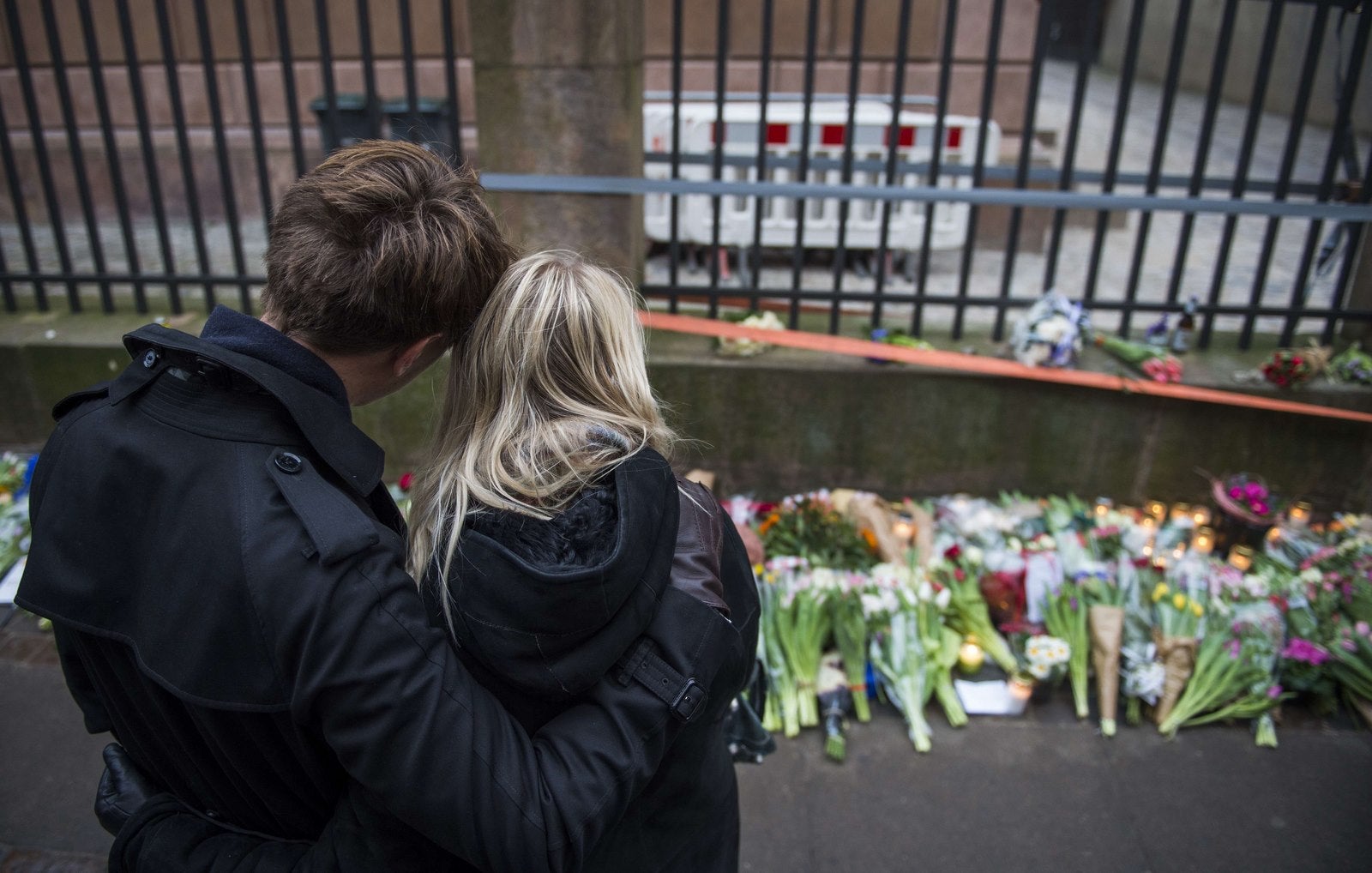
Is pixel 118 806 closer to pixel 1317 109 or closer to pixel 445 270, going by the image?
pixel 445 270

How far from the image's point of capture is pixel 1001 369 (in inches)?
156

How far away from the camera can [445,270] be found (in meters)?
1.33

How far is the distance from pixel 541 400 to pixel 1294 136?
3.68 meters

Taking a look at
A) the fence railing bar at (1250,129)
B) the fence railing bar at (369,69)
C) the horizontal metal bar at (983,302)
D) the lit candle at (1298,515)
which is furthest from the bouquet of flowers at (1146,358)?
the fence railing bar at (369,69)

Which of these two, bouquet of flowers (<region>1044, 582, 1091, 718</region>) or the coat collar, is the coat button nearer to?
the coat collar

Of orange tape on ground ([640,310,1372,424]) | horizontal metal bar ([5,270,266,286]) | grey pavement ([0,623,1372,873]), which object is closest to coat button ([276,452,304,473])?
grey pavement ([0,623,1372,873])

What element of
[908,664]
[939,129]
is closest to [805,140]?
[939,129]

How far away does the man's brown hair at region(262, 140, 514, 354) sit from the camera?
1.27 metres

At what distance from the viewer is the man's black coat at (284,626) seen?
116 cm

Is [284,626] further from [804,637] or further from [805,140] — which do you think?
[805,140]

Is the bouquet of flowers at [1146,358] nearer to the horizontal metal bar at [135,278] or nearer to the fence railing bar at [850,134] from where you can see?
the fence railing bar at [850,134]

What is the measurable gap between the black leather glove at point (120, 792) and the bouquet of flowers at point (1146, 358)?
3748mm

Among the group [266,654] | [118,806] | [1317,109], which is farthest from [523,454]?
[1317,109]

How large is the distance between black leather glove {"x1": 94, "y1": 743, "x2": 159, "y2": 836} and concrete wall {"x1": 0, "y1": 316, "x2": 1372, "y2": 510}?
2.53m
